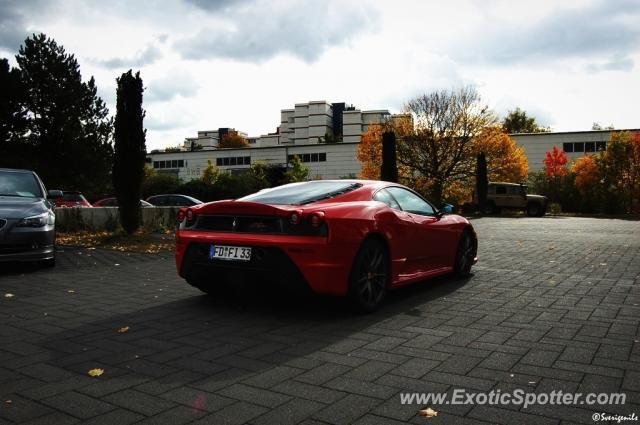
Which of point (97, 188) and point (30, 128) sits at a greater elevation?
point (30, 128)

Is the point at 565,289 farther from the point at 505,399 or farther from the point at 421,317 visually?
the point at 505,399

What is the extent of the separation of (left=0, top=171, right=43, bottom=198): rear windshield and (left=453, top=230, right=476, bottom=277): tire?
21.7ft

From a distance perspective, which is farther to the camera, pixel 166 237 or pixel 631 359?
pixel 166 237

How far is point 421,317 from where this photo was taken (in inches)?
196

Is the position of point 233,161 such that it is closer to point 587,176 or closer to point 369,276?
point 587,176

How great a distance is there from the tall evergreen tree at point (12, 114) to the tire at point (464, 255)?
34382 millimetres

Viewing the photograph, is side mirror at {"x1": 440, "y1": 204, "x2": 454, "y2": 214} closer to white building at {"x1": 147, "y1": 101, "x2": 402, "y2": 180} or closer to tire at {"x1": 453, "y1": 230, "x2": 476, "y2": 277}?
tire at {"x1": 453, "y1": 230, "x2": 476, "y2": 277}

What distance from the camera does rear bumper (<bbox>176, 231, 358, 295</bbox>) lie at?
4.61 metres

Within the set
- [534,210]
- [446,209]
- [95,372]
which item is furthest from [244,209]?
[534,210]

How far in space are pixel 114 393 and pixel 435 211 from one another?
4628 millimetres

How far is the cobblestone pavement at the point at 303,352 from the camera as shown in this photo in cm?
284

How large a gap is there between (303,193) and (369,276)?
42.6 inches

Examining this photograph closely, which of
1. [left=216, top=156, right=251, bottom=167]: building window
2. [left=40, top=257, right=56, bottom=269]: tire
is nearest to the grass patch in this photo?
[left=40, top=257, right=56, bottom=269]: tire

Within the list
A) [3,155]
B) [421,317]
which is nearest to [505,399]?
[421,317]
